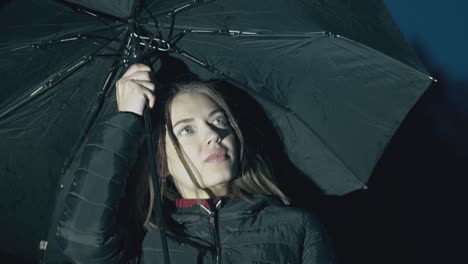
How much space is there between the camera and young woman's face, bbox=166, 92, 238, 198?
1991mm

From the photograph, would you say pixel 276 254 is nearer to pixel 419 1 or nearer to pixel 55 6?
pixel 55 6

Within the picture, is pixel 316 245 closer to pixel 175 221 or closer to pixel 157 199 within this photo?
pixel 175 221

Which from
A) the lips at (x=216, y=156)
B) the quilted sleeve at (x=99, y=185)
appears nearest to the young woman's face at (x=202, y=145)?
the lips at (x=216, y=156)

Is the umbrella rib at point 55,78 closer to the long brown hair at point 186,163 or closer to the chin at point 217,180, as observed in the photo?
the long brown hair at point 186,163

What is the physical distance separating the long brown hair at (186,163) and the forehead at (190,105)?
2 cm

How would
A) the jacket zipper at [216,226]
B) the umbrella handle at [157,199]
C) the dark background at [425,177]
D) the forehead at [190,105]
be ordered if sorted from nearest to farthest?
1. the umbrella handle at [157,199]
2. the jacket zipper at [216,226]
3. the forehead at [190,105]
4. the dark background at [425,177]

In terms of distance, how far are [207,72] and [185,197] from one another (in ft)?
1.72

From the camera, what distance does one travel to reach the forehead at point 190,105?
2070 millimetres

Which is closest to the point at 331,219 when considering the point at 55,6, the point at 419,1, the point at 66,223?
the point at 419,1

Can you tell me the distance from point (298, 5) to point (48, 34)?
866 mm

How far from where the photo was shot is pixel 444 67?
3072mm

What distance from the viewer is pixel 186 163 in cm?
207

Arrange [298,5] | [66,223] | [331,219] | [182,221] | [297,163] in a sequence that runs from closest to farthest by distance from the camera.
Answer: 1. [66,223]
2. [298,5]
3. [182,221]
4. [297,163]
5. [331,219]

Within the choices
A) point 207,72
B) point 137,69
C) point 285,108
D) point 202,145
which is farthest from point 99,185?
point 285,108
